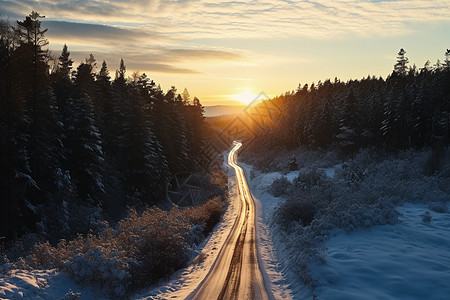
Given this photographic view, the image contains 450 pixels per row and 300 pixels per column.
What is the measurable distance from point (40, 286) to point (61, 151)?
70.9 ft

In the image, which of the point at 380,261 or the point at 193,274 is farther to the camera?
the point at 193,274

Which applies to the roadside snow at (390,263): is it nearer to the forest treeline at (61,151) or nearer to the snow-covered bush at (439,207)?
the snow-covered bush at (439,207)

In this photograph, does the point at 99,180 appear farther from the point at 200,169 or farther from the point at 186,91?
the point at 186,91

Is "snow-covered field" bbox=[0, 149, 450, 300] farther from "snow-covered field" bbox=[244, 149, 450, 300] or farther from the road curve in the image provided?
the road curve

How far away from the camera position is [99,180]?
29859 mm

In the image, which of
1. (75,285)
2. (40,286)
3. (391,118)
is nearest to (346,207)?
(75,285)

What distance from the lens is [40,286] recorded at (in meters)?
9.17

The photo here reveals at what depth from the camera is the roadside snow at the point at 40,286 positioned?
8.44 m

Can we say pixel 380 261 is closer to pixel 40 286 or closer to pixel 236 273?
pixel 236 273

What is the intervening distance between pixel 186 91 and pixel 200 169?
68.2 feet

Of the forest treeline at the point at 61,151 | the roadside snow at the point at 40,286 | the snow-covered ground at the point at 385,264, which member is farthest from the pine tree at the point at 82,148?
the snow-covered ground at the point at 385,264

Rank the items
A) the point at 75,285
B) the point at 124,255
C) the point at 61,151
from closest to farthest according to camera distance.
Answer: the point at 75,285, the point at 124,255, the point at 61,151

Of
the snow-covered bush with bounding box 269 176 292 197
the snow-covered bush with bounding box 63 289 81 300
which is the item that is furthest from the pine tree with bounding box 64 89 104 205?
the snow-covered bush with bounding box 63 289 81 300

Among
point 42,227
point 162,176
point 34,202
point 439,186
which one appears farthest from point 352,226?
point 162,176
